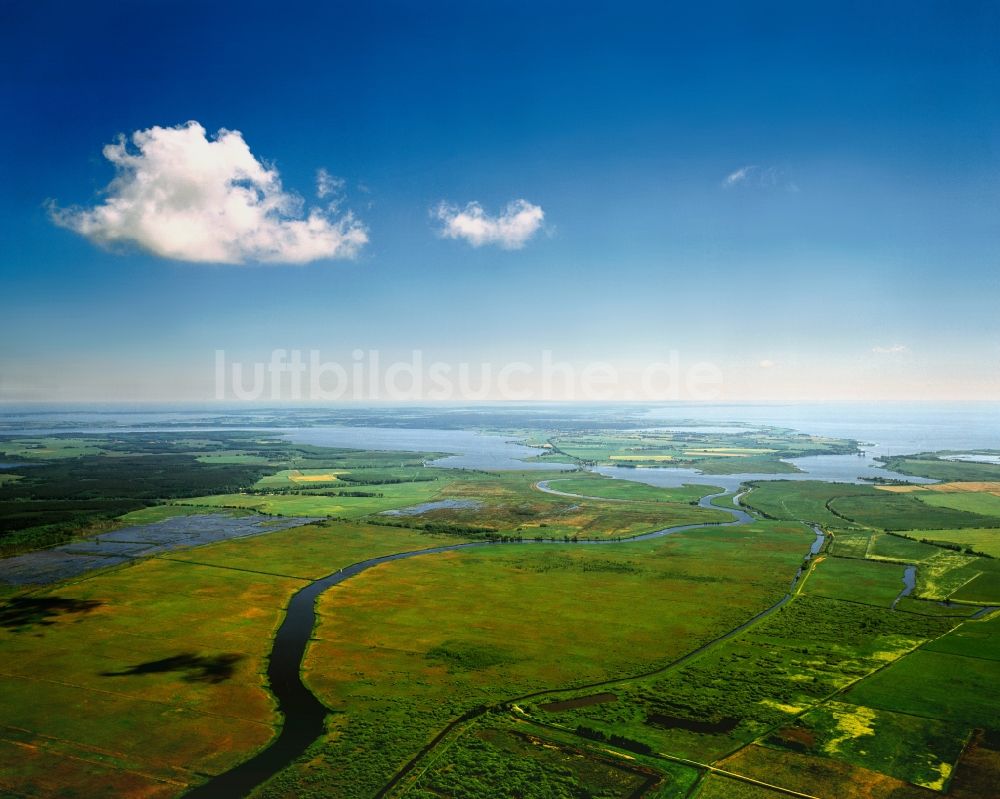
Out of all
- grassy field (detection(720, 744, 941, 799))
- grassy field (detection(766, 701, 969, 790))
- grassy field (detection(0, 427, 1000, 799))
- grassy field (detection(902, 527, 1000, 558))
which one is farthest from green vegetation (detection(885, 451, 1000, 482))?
grassy field (detection(720, 744, 941, 799))

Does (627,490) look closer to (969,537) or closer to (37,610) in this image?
(969,537)

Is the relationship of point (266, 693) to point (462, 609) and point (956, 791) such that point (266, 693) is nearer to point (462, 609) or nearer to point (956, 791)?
point (462, 609)

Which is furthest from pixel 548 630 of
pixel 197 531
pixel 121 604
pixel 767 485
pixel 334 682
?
pixel 767 485

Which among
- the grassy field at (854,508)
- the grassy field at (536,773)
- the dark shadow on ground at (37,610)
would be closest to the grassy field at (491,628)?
the grassy field at (536,773)

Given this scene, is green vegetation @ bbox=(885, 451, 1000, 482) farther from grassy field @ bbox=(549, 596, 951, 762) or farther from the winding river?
the winding river

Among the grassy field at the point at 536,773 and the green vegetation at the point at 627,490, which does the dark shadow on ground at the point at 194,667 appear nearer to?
the grassy field at the point at 536,773

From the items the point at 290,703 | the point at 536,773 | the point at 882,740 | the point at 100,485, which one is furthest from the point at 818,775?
the point at 100,485
